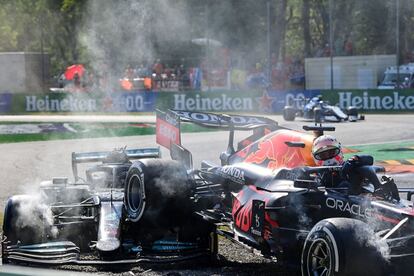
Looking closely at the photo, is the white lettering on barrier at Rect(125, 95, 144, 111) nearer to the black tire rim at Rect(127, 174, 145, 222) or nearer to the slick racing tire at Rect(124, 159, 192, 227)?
the black tire rim at Rect(127, 174, 145, 222)

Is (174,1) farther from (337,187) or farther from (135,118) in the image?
(337,187)

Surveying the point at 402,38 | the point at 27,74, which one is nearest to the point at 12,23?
the point at 27,74

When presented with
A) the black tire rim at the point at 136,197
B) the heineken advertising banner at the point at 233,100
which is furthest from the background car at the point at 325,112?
the black tire rim at the point at 136,197

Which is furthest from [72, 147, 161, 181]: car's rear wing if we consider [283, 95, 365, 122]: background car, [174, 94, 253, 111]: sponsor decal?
[174, 94, 253, 111]: sponsor decal

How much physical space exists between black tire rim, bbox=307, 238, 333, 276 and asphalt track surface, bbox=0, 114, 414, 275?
22.5ft

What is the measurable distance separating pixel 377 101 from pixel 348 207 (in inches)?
917

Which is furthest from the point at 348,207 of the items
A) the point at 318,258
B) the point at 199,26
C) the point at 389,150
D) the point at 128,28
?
the point at 199,26

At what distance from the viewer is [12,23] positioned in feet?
135

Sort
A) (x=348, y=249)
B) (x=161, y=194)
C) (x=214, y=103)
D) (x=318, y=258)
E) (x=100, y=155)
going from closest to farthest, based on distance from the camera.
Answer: (x=348, y=249), (x=318, y=258), (x=161, y=194), (x=100, y=155), (x=214, y=103)

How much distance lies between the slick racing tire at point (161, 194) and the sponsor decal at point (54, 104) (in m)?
25.5

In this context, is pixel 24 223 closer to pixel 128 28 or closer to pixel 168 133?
pixel 168 133

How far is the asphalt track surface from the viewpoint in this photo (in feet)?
49.4

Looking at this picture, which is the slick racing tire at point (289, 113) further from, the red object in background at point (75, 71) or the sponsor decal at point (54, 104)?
the red object in background at point (75, 71)

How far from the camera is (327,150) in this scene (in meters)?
7.42
